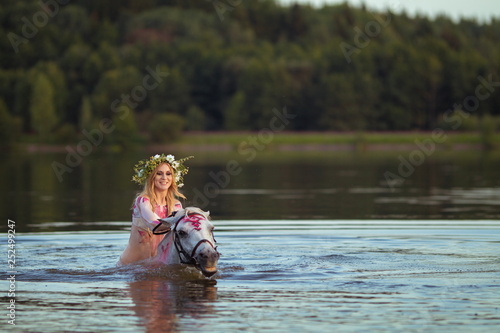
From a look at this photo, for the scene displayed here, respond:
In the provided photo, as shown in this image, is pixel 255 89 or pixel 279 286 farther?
pixel 255 89

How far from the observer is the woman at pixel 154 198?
1412 centimetres

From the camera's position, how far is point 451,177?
139 feet

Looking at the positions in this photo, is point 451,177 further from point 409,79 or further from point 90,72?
point 90,72

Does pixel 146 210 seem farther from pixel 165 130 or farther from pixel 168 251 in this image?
pixel 165 130

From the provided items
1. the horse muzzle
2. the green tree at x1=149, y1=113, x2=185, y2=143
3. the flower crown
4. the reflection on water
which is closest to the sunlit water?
the reflection on water

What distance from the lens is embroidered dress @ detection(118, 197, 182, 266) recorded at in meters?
13.9

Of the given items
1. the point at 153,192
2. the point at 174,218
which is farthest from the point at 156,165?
the point at 174,218

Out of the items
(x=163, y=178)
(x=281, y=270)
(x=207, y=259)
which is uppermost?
→ (x=163, y=178)

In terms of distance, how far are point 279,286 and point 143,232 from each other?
7.50 ft

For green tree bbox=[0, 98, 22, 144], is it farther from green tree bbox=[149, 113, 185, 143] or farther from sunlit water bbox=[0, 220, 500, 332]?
sunlit water bbox=[0, 220, 500, 332]

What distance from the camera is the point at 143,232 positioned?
47.0ft

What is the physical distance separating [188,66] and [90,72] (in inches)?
620

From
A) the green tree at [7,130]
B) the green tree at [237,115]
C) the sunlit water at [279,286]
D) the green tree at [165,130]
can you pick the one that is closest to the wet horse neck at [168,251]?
the sunlit water at [279,286]

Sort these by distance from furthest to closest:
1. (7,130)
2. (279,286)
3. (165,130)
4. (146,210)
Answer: (165,130) → (7,130) → (146,210) → (279,286)
